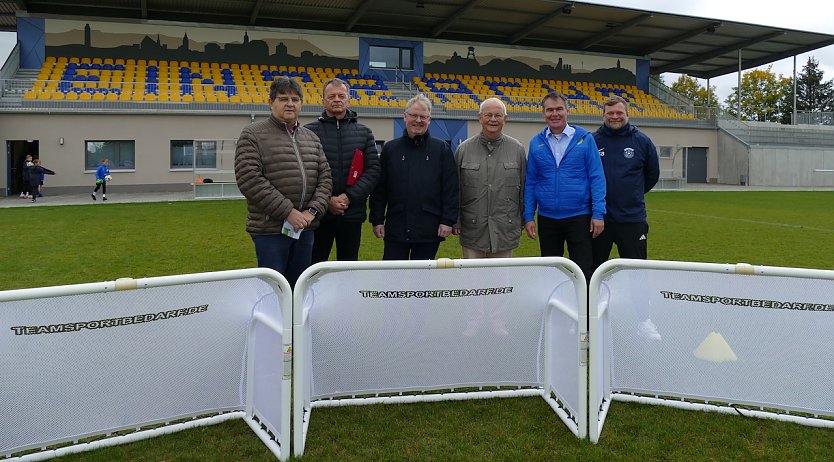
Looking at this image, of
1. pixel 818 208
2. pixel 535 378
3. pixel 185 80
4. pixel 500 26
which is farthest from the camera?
pixel 500 26

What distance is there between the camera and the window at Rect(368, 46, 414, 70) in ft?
104

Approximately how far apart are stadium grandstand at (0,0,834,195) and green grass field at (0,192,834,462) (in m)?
7.02

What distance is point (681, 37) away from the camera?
1318 inches

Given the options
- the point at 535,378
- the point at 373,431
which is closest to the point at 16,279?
the point at 373,431

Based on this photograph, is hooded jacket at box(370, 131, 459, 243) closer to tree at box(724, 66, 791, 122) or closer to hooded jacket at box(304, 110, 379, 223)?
hooded jacket at box(304, 110, 379, 223)

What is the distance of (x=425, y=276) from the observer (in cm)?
305

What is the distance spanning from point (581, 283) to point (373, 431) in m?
1.34

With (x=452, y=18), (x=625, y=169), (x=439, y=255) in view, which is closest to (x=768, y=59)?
(x=452, y=18)

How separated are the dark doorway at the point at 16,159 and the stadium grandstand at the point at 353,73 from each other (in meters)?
0.09

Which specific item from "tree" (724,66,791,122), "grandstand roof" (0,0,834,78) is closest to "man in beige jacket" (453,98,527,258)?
"grandstand roof" (0,0,834,78)

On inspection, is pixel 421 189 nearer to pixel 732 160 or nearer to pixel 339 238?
pixel 339 238

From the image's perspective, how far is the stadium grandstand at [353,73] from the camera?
23.3 m

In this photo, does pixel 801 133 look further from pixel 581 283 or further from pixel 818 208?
pixel 581 283

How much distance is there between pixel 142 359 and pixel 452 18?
29.4 meters
